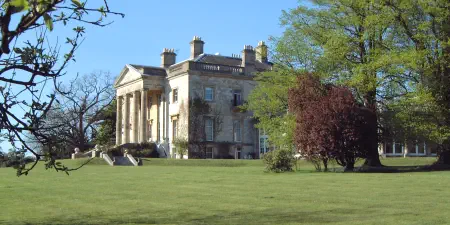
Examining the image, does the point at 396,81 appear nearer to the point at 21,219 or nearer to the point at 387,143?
the point at 387,143

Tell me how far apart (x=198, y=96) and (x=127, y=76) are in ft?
39.8

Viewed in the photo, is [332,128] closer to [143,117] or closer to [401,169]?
[401,169]

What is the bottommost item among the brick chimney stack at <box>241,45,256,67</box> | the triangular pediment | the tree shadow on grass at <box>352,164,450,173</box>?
the tree shadow on grass at <box>352,164,450,173</box>

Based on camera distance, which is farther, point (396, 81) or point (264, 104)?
point (264, 104)

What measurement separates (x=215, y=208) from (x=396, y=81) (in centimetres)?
2037

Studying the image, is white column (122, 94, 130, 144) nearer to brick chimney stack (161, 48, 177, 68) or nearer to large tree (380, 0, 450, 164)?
brick chimney stack (161, 48, 177, 68)

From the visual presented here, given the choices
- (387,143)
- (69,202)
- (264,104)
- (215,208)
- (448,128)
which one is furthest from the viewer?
(264,104)

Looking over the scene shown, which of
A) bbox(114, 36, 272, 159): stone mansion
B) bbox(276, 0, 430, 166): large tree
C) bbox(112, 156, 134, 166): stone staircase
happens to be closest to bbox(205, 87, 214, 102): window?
bbox(114, 36, 272, 159): stone mansion

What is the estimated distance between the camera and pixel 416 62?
2681 centimetres

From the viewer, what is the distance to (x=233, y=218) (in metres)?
9.11

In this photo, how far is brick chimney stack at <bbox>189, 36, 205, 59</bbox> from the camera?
197 feet

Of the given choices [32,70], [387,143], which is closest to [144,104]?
[387,143]

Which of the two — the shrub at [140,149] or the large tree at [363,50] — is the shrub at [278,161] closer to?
the large tree at [363,50]

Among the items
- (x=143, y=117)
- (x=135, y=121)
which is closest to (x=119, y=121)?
(x=135, y=121)
